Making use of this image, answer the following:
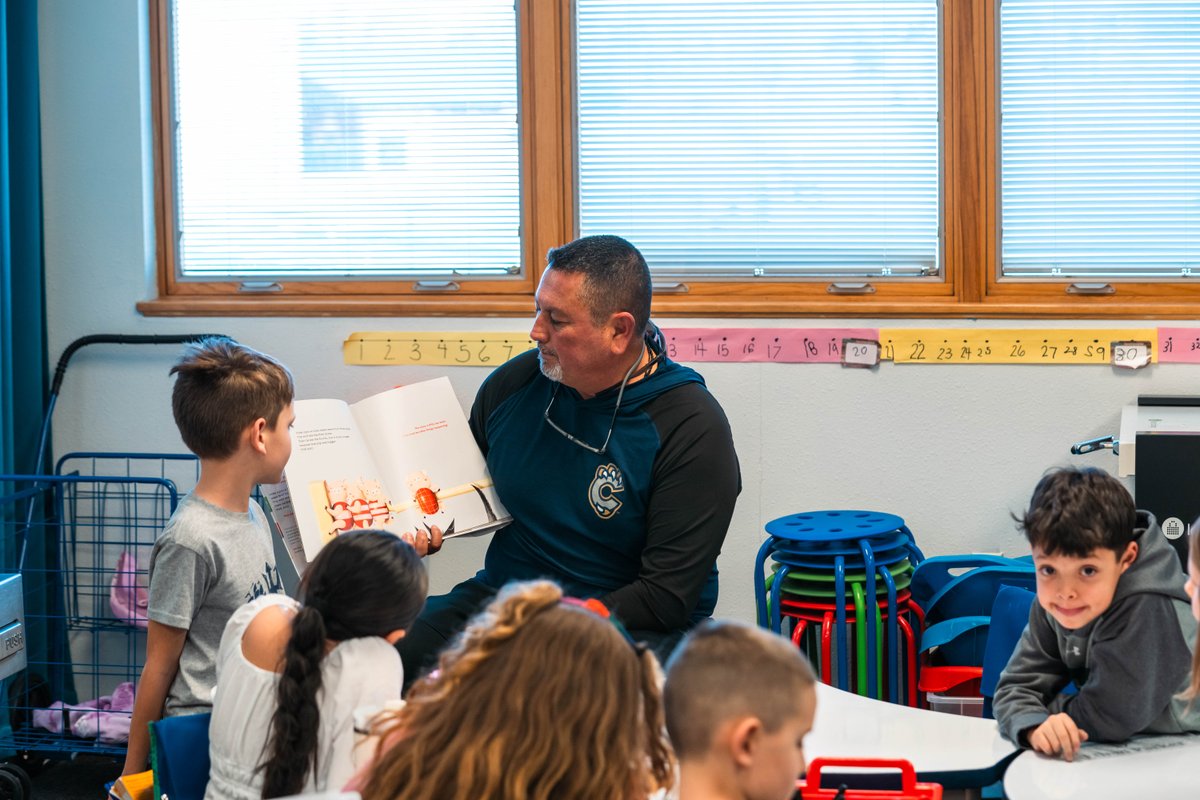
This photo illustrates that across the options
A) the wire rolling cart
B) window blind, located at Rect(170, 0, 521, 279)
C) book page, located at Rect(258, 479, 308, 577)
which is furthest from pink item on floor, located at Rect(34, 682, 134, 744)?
window blind, located at Rect(170, 0, 521, 279)

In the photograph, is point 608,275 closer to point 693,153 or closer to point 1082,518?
point 693,153

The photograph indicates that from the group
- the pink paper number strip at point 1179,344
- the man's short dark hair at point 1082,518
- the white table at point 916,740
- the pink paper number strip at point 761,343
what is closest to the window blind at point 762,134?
the pink paper number strip at point 761,343

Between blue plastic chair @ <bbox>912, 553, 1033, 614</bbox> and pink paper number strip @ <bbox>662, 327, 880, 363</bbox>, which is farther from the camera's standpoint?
pink paper number strip @ <bbox>662, 327, 880, 363</bbox>

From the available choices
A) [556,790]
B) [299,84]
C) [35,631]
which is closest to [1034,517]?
→ [556,790]

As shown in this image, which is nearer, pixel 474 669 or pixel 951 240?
pixel 474 669

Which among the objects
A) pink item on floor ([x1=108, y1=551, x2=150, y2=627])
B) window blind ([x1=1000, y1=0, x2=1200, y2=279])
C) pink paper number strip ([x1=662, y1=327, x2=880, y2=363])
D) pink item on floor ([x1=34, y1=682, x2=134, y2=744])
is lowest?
pink item on floor ([x1=34, y1=682, x2=134, y2=744])

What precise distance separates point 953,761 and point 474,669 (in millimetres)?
748

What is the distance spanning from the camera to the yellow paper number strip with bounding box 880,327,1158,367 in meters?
2.79

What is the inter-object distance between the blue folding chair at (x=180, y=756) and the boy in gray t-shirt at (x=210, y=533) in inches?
14.8

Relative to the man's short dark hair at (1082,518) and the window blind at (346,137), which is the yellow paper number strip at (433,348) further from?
the man's short dark hair at (1082,518)

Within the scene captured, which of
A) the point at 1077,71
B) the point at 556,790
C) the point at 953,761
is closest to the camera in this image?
the point at 556,790

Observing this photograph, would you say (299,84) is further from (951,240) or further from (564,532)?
(951,240)

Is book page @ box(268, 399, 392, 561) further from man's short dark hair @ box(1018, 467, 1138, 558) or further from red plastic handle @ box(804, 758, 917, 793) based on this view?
man's short dark hair @ box(1018, 467, 1138, 558)

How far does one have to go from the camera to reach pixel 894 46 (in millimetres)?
2938
